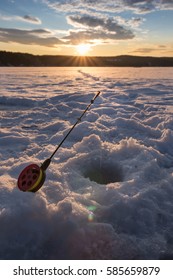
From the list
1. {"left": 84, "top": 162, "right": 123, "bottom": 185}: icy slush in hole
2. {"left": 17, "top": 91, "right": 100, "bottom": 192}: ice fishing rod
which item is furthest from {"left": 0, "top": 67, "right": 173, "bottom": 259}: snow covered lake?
{"left": 17, "top": 91, "right": 100, "bottom": 192}: ice fishing rod

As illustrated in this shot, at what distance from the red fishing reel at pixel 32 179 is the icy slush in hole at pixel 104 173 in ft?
5.61

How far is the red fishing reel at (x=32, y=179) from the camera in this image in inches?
192

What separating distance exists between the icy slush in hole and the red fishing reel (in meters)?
1.71

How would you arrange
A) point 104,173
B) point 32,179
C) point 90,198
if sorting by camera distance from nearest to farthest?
point 32,179
point 90,198
point 104,173

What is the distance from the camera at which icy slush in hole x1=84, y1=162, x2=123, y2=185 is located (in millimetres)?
6504

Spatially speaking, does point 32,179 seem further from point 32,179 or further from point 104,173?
point 104,173

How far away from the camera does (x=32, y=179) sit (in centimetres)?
512

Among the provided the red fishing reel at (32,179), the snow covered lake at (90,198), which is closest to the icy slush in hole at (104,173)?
the snow covered lake at (90,198)

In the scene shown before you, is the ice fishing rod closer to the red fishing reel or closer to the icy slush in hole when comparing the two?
the red fishing reel

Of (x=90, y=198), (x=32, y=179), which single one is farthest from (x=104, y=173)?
(x=32, y=179)

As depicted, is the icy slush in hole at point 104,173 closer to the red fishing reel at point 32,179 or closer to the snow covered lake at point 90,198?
the snow covered lake at point 90,198

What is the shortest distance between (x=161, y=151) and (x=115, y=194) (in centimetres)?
331

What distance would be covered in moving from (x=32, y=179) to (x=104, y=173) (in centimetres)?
227
